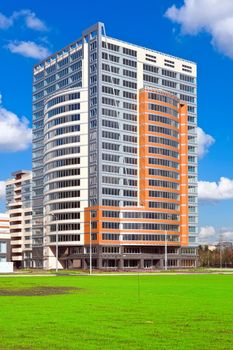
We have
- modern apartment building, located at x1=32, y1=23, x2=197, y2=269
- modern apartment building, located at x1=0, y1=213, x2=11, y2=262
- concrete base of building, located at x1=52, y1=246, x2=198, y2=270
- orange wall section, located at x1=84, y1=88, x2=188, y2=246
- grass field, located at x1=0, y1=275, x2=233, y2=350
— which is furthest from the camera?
modern apartment building, located at x1=32, y1=23, x2=197, y2=269

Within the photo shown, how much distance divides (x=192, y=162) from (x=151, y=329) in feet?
493

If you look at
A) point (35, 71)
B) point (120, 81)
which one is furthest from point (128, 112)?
point (35, 71)

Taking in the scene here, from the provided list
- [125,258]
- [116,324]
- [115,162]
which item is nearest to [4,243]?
[125,258]

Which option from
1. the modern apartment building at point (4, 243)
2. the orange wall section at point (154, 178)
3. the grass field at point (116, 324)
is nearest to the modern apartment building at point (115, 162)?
the orange wall section at point (154, 178)

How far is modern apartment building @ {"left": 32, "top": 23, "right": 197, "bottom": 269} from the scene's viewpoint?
146m

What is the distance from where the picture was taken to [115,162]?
491ft

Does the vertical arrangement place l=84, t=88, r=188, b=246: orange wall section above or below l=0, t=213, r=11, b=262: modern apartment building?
above

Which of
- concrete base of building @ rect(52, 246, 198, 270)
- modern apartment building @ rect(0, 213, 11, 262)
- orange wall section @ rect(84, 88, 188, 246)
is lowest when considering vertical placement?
concrete base of building @ rect(52, 246, 198, 270)

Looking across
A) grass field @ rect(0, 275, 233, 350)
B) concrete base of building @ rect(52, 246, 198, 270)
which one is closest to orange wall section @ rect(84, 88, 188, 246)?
concrete base of building @ rect(52, 246, 198, 270)

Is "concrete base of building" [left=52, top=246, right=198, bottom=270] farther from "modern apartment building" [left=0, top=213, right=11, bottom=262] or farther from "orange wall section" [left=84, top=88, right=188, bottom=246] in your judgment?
"modern apartment building" [left=0, top=213, right=11, bottom=262]

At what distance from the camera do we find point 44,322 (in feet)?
75.2

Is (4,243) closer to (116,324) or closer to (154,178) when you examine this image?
(154,178)

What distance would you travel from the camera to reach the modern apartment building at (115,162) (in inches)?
5763

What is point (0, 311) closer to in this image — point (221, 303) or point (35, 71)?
point (221, 303)
